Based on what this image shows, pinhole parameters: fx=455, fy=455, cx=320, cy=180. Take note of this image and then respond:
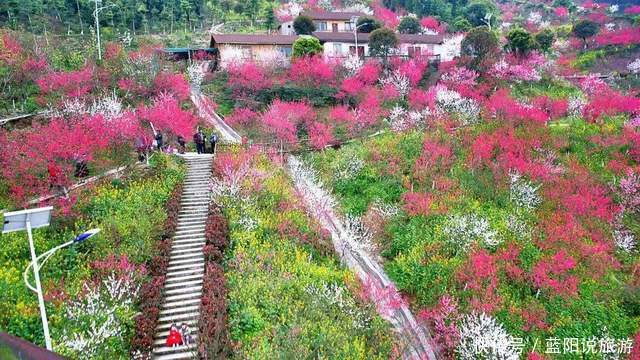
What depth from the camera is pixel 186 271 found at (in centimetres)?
1886

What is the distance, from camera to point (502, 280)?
21.2m

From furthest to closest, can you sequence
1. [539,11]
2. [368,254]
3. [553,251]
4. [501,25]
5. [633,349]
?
[539,11], [501,25], [368,254], [553,251], [633,349]

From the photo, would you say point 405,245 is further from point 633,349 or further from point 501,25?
point 501,25

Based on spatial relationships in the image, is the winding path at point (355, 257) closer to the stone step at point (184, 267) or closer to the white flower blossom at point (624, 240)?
the stone step at point (184, 267)

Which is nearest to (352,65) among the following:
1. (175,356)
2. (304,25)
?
(304,25)

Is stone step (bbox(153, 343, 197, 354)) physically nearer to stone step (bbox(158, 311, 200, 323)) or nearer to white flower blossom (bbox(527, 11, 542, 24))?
stone step (bbox(158, 311, 200, 323))

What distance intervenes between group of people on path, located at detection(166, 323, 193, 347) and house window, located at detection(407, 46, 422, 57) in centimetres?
3910

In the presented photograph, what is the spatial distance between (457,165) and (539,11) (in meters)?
72.5

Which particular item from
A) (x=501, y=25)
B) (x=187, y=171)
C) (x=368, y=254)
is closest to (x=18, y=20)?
(x=187, y=171)

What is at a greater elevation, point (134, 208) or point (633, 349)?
point (134, 208)

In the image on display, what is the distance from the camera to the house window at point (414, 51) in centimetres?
4816

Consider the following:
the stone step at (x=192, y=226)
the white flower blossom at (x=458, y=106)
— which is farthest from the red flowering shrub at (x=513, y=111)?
the stone step at (x=192, y=226)

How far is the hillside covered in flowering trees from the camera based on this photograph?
54.4 feet

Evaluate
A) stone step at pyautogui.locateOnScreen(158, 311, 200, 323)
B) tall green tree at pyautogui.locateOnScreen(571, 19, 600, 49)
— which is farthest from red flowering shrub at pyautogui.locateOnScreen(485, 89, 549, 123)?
tall green tree at pyautogui.locateOnScreen(571, 19, 600, 49)
